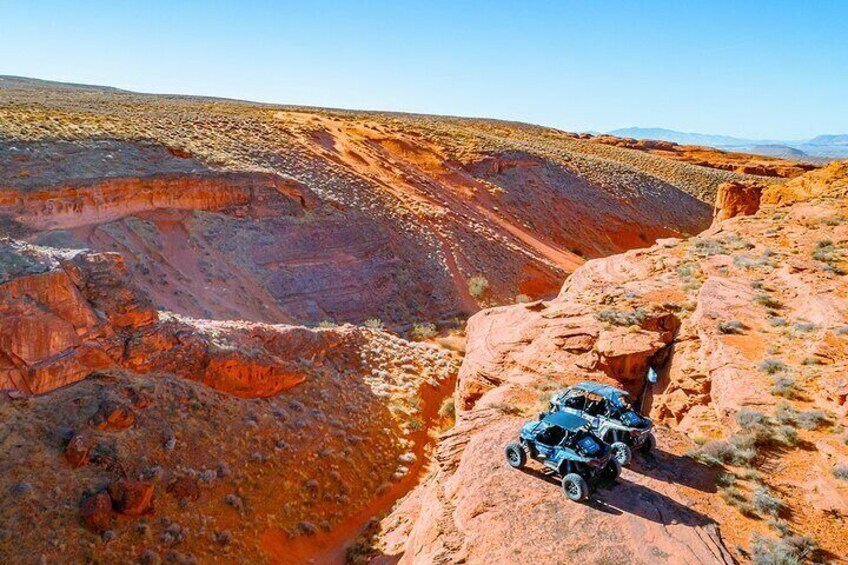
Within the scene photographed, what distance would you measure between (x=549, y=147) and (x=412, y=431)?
4687cm

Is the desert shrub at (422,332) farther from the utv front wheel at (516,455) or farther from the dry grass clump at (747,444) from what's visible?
the dry grass clump at (747,444)

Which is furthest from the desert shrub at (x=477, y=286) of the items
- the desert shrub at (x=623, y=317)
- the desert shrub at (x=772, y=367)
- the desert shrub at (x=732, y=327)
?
the desert shrub at (x=772, y=367)

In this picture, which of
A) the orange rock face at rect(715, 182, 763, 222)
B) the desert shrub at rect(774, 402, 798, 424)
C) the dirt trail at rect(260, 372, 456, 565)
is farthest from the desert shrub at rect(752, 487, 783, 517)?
the orange rock face at rect(715, 182, 763, 222)

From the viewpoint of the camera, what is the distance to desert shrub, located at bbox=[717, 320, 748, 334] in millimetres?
11688

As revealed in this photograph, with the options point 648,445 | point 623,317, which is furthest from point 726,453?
point 623,317

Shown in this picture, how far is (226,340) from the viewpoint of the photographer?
1476 cm

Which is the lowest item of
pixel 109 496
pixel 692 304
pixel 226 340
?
pixel 109 496

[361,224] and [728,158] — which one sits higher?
[728,158]

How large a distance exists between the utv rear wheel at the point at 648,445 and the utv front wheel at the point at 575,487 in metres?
1.70

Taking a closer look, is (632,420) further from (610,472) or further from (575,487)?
(575,487)

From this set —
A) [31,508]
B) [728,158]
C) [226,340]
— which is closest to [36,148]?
[226,340]

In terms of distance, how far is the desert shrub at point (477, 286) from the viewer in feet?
96.3

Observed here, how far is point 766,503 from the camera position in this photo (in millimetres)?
7305

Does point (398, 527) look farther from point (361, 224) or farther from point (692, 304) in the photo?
point (361, 224)
